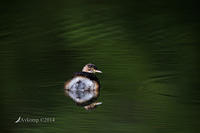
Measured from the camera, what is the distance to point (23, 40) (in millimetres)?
10438

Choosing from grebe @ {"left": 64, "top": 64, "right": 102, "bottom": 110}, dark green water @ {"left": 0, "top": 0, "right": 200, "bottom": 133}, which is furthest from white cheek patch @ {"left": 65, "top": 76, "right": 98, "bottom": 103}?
dark green water @ {"left": 0, "top": 0, "right": 200, "bottom": 133}

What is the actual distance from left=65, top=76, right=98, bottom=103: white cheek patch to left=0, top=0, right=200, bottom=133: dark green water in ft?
0.38

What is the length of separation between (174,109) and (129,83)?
3.98 feet

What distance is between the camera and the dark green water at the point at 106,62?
6074 millimetres

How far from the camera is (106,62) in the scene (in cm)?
855

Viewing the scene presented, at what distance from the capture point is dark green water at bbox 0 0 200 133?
607 cm

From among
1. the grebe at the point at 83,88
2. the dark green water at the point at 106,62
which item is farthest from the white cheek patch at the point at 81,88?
the dark green water at the point at 106,62

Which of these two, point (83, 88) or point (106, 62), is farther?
point (106, 62)

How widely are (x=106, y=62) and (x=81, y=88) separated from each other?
1737 millimetres

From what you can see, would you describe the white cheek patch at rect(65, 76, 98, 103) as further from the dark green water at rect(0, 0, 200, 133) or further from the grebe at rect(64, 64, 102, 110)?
the dark green water at rect(0, 0, 200, 133)

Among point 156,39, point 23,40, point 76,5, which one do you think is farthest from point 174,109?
point 76,5

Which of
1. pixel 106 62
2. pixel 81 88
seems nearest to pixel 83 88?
pixel 81 88

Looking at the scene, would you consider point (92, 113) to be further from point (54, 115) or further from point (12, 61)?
point (12, 61)

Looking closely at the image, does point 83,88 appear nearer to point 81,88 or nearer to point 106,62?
point 81,88
